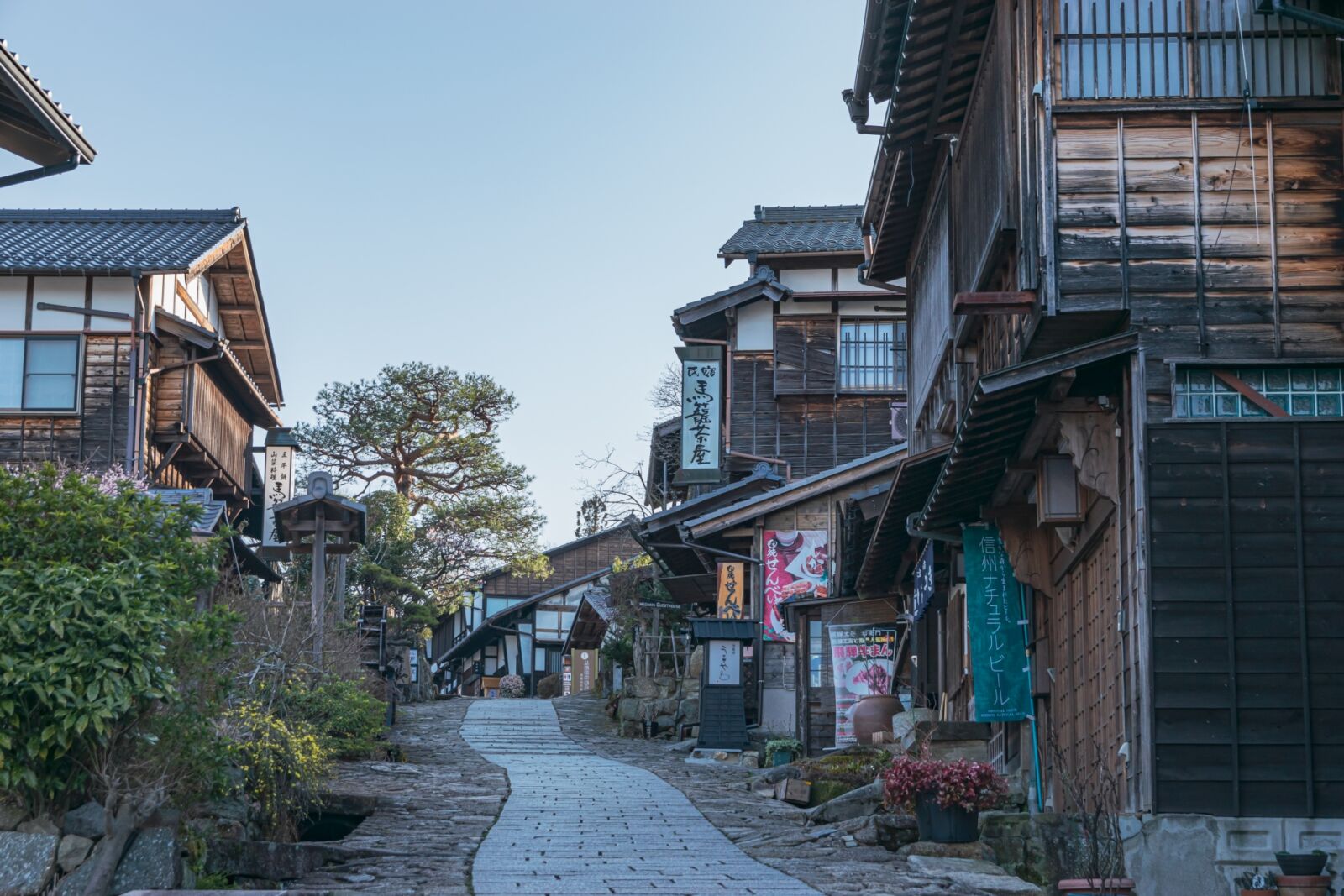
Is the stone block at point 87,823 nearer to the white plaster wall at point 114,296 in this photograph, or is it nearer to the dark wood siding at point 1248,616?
the dark wood siding at point 1248,616

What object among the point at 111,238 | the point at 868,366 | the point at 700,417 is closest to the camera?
the point at 111,238

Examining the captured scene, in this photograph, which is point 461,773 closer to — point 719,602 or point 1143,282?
point 719,602

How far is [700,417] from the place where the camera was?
37.1 metres

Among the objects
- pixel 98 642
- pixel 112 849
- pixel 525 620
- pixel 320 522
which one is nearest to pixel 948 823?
pixel 112 849

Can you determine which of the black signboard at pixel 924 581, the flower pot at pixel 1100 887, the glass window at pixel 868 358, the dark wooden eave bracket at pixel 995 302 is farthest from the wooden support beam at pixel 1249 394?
the glass window at pixel 868 358

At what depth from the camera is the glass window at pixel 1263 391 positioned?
40.5ft

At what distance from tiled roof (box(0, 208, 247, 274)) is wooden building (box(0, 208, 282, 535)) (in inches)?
1.6

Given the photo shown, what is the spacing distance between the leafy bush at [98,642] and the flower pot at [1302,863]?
8.52 meters

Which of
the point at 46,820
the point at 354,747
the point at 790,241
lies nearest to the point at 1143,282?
the point at 46,820

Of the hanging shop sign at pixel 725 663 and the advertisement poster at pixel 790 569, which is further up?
the advertisement poster at pixel 790 569

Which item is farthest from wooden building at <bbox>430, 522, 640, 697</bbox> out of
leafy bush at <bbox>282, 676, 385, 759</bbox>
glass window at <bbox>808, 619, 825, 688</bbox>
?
leafy bush at <bbox>282, 676, 385, 759</bbox>

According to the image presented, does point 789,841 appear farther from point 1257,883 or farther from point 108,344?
point 108,344

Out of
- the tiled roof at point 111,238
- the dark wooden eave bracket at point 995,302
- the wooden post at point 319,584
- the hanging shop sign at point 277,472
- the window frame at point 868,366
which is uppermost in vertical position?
the tiled roof at point 111,238

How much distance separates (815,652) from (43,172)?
56.5 ft
